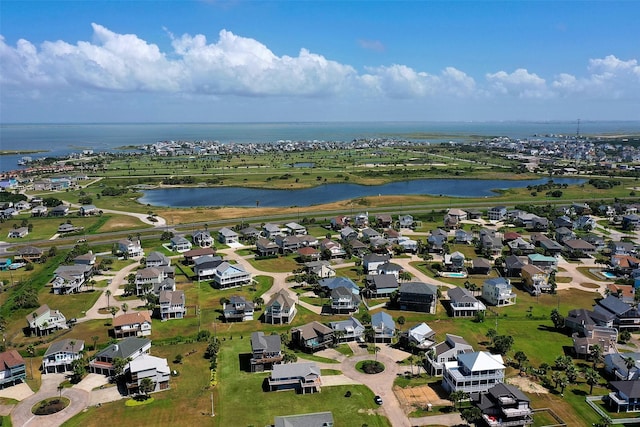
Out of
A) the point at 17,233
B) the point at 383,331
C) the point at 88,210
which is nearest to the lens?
the point at 383,331

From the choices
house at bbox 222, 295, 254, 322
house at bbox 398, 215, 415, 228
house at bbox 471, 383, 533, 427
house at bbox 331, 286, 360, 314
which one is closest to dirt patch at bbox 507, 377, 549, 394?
house at bbox 471, 383, 533, 427

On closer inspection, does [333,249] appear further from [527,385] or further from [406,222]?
[527,385]

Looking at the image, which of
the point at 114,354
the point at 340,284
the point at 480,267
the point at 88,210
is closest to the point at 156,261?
the point at 114,354

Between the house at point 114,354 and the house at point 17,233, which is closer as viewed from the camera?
the house at point 114,354

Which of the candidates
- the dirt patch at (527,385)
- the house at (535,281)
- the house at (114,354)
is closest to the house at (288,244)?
the house at (535,281)

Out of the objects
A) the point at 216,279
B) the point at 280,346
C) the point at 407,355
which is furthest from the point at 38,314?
the point at 407,355

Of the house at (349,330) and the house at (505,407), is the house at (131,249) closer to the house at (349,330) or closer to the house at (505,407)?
the house at (349,330)
